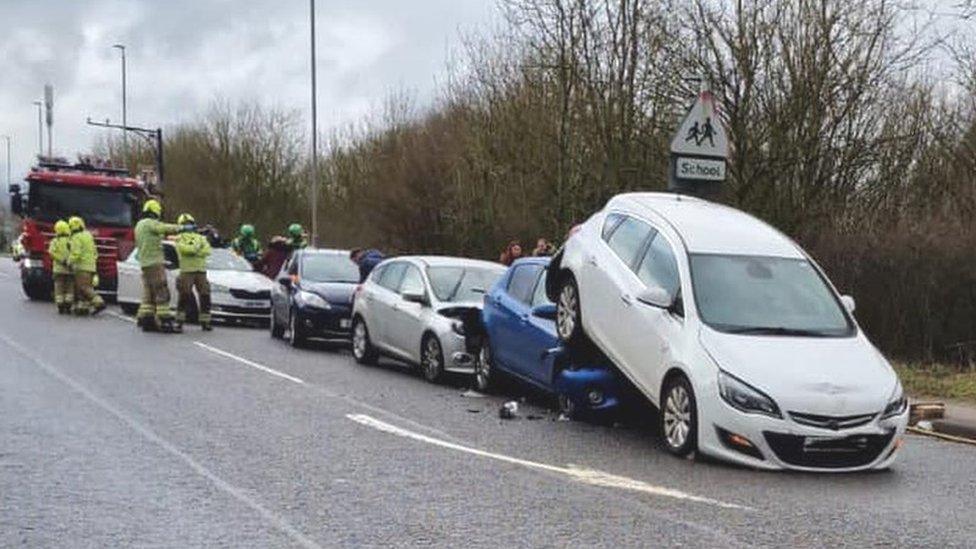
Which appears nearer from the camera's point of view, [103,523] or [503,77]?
[103,523]

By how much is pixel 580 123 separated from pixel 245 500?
18.5 metres

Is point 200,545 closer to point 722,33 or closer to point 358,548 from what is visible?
point 358,548

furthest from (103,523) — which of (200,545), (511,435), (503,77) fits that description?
(503,77)

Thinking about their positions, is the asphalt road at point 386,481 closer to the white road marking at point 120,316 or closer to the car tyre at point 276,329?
the car tyre at point 276,329

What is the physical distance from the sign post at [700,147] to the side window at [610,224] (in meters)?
2.19

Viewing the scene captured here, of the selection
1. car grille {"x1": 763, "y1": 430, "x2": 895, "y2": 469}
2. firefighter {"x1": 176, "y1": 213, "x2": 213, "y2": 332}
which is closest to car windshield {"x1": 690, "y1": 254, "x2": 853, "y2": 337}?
car grille {"x1": 763, "y1": 430, "x2": 895, "y2": 469}

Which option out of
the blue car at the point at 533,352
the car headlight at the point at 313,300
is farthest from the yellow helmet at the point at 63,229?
the blue car at the point at 533,352

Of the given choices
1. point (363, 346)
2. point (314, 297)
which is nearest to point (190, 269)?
point (314, 297)

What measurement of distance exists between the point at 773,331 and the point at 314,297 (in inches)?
407

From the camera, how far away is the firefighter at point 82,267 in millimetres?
22828

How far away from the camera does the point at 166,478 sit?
8.03 metres

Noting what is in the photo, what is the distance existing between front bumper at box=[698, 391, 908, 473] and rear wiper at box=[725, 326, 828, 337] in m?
0.72

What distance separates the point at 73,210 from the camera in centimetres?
2712

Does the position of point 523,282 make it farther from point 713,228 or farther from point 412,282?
point 713,228
